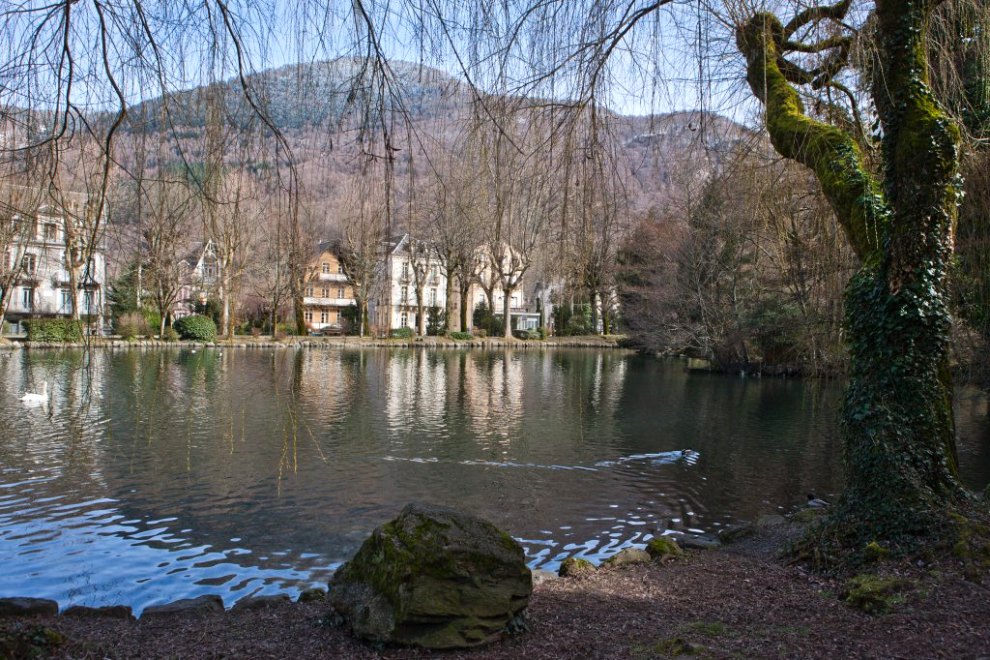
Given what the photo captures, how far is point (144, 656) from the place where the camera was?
14.6 ft

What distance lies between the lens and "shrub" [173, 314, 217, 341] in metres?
39.4

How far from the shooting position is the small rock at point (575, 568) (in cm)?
684

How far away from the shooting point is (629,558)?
23.9 ft

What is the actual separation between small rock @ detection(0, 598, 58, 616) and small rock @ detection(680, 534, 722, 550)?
6.05 m

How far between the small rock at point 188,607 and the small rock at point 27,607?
748mm

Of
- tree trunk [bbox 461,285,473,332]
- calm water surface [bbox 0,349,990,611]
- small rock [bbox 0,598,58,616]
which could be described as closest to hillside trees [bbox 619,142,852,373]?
calm water surface [bbox 0,349,990,611]

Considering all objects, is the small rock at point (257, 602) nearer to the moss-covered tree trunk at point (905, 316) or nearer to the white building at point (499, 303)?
the moss-covered tree trunk at point (905, 316)

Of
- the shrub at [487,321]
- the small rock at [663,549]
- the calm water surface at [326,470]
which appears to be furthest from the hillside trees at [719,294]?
the shrub at [487,321]

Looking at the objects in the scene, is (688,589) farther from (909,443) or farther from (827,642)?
(909,443)

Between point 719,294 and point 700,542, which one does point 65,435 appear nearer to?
point 700,542

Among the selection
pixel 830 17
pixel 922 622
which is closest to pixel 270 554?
pixel 922 622

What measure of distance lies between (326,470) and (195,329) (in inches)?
1232

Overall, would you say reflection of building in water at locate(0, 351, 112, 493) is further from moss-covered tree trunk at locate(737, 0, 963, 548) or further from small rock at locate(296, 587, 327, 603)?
moss-covered tree trunk at locate(737, 0, 963, 548)

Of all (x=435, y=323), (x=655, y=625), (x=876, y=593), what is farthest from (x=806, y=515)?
(x=435, y=323)
